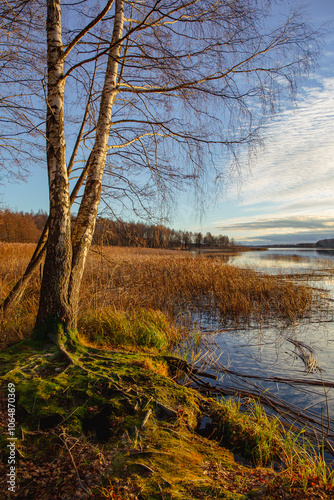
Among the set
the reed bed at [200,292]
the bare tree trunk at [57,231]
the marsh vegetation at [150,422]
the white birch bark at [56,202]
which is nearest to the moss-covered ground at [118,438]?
the marsh vegetation at [150,422]

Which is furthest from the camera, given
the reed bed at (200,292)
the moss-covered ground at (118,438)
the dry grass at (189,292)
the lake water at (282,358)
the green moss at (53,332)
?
the reed bed at (200,292)

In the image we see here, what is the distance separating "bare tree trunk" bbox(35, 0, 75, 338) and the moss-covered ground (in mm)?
369

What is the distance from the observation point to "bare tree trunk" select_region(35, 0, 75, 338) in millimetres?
3025

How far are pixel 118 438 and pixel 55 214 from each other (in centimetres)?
226

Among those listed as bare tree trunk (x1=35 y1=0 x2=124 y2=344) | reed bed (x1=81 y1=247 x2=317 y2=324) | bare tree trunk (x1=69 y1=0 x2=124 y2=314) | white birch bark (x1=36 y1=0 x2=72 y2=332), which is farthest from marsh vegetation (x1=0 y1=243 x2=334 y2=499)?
reed bed (x1=81 y1=247 x2=317 y2=324)

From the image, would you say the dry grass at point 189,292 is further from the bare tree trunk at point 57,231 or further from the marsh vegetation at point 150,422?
the bare tree trunk at point 57,231

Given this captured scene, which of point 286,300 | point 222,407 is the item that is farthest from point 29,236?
point 222,407

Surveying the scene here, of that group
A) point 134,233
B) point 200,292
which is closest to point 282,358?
point 134,233

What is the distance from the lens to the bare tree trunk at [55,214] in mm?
3025

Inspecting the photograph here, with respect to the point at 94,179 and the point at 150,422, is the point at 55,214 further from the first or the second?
the point at 150,422

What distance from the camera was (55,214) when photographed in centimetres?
306

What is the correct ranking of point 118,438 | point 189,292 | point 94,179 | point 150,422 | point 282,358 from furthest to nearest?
point 189,292 → point 282,358 → point 94,179 → point 150,422 → point 118,438

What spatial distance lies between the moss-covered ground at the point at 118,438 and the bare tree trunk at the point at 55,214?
37cm

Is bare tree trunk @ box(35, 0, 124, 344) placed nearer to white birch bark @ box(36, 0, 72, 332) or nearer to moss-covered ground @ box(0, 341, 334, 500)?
white birch bark @ box(36, 0, 72, 332)
